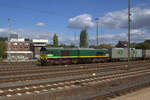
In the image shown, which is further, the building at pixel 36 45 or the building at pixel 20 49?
the building at pixel 36 45

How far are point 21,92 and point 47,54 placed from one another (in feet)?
59.1

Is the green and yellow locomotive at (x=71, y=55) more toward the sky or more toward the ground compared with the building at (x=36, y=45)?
more toward the ground

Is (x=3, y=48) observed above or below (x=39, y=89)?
above

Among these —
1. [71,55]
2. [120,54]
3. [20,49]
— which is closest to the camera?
[71,55]

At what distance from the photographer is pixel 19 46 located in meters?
80.1

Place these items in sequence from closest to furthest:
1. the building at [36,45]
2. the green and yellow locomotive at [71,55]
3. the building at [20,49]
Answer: the green and yellow locomotive at [71,55] < the building at [20,49] < the building at [36,45]

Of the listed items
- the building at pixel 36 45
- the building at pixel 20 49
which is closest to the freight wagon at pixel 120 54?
the building at pixel 20 49

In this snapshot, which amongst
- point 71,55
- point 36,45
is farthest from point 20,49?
point 71,55

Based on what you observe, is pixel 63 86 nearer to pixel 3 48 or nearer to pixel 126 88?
pixel 126 88

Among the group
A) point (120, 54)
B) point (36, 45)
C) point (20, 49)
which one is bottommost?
point (120, 54)

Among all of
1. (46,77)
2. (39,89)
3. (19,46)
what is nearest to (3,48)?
(19,46)

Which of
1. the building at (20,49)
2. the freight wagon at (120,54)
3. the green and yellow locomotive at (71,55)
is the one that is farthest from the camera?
the building at (20,49)

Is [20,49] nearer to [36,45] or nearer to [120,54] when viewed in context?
[36,45]

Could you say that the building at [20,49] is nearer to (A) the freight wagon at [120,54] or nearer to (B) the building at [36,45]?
(B) the building at [36,45]
